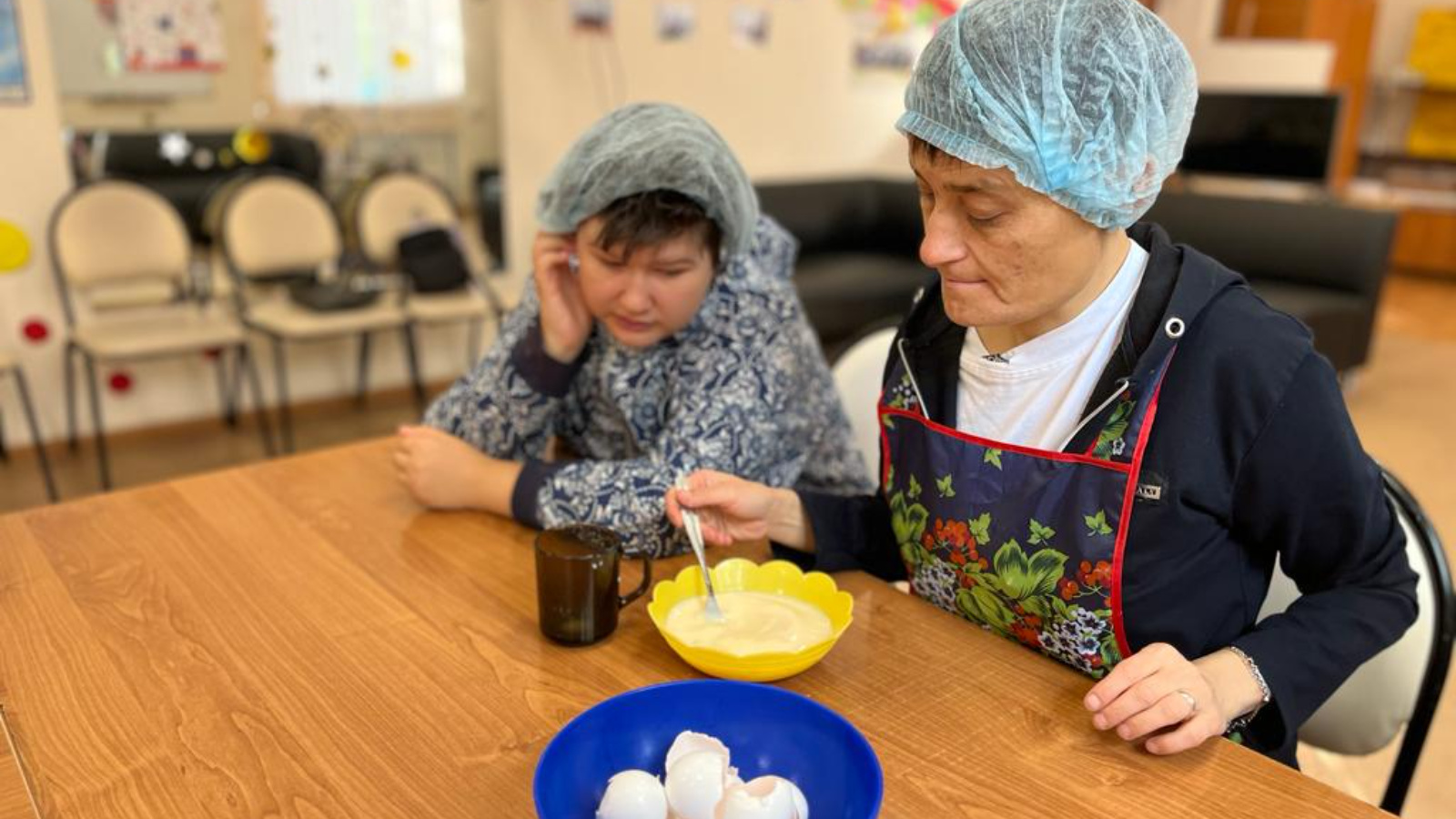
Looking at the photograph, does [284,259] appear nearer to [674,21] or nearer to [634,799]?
[674,21]

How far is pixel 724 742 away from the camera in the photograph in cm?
83

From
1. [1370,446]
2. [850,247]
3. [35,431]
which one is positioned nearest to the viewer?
[1370,446]

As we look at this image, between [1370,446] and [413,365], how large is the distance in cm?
311

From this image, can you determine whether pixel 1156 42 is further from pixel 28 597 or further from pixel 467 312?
pixel 467 312

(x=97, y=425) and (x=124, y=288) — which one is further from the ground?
(x=124, y=288)

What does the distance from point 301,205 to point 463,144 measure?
753 mm

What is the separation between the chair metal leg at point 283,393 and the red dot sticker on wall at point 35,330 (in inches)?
27.5

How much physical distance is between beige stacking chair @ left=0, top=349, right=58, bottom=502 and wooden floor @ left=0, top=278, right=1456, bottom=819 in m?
0.03

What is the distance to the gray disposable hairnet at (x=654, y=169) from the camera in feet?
4.16

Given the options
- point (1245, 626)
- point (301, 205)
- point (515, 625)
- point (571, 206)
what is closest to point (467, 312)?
point (301, 205)

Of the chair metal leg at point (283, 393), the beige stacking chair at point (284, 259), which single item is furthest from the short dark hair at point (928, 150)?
the chair metal leg at point (283, 393)

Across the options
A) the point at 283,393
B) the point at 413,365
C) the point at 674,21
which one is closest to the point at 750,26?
the point at 674,21

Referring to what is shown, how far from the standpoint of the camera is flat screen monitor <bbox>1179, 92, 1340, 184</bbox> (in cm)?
490

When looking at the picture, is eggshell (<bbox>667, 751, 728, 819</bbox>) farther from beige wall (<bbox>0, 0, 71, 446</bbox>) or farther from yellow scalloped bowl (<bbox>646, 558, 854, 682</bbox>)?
beige wall (<bbox>0, 0, 71, 446</bbox>)
